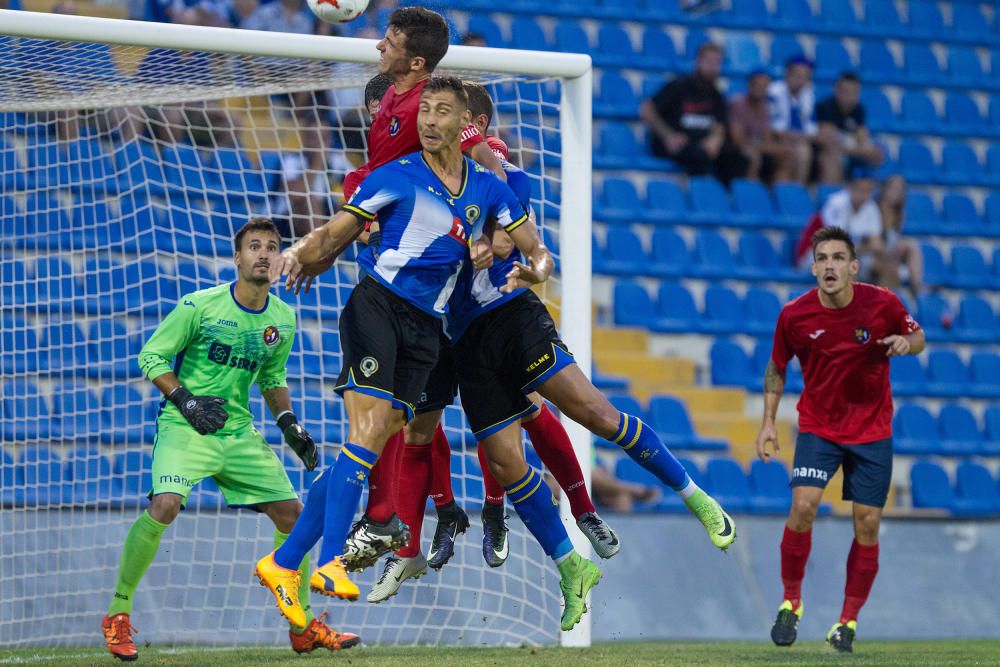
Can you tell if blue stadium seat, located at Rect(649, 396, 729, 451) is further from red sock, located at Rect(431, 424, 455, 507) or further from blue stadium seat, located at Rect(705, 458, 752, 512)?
red sock, located at Rect(431, 424, 455, 507)

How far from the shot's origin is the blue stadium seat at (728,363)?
40.2 feet

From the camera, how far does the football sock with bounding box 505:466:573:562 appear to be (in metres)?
6.21

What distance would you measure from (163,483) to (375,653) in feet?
4.49

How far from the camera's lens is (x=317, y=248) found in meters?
5.45

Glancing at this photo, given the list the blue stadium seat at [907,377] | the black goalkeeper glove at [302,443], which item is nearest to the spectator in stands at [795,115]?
the blue stadium seat at [907,377]

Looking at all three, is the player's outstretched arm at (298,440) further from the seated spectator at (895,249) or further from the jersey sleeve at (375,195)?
the seated spectator at (895,249)

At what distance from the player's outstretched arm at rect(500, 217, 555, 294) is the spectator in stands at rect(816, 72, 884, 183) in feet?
28.4

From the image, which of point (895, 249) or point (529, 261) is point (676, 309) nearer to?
point (895, 249)

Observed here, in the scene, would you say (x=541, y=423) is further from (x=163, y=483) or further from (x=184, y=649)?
(x=184, y=649)

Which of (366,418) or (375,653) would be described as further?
(375,653)

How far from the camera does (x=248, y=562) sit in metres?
8.55

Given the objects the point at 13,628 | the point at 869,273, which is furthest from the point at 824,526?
the point at 13,628

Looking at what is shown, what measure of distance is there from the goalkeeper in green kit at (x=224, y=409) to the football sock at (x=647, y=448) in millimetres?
1677

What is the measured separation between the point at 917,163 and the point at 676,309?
11.9 ft
